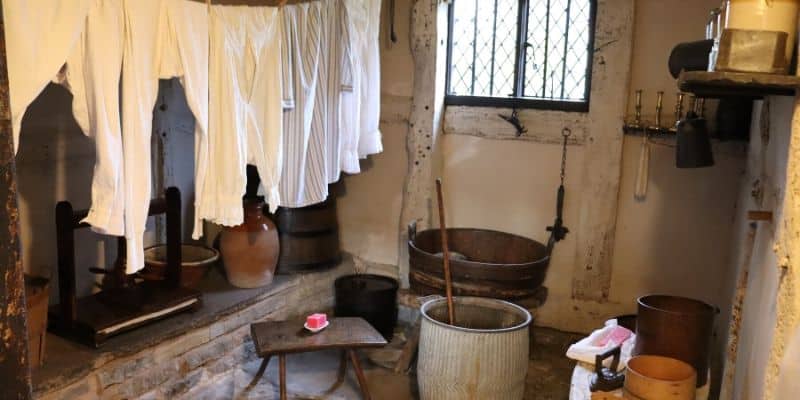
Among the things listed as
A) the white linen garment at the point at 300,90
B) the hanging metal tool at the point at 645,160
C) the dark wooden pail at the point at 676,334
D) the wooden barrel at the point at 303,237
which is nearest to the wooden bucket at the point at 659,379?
the dark wooden pail at the point at 676,334

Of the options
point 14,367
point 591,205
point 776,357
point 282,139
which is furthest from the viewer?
point 591,205

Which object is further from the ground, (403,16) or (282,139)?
(403,16)

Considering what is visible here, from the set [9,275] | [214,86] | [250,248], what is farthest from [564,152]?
[9,275]

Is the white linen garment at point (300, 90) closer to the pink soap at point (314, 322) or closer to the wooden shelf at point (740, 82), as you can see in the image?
the pink soap at point (314, 322)

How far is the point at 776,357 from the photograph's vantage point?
4.45ft

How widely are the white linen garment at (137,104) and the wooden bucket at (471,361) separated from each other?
1.23m

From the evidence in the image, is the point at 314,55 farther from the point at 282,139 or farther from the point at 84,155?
the point at 84,155

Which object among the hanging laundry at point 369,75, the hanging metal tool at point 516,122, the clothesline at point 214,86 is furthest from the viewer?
the hanging metal tool at point 516,122

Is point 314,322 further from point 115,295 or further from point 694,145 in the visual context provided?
point 694,145

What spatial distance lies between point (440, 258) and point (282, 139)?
36.8 inches

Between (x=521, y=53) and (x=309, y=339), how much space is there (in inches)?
77.3

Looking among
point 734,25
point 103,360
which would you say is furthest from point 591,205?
point 103,360

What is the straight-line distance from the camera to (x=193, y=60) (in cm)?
260

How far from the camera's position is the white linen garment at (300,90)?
3.16 meters
